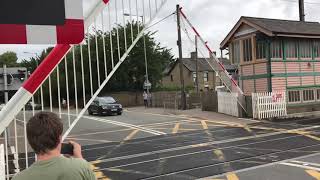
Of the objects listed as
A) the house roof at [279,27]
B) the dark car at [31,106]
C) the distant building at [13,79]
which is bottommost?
the dark car at [31,106]

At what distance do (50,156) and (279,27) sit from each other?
25.3m

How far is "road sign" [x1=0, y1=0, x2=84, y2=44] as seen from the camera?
88.6 inches

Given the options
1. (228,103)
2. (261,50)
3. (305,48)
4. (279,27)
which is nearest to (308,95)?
(305,48)

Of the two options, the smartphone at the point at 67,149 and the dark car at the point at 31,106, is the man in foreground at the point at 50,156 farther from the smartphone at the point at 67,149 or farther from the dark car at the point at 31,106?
the dark car at the point at 31,106

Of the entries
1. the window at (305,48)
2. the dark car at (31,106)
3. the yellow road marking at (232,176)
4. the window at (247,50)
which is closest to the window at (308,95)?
the window at (305,48)

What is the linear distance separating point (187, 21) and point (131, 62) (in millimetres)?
21853

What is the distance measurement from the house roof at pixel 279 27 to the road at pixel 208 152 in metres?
6.63

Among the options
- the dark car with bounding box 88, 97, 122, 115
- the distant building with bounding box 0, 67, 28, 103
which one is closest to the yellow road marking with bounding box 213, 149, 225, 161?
the distant building with bounding box 0, 67, 28, 103

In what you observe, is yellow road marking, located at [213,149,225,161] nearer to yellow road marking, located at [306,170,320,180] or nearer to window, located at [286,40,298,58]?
yellow road marking, located at [306,170,320,180]

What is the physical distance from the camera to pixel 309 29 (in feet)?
91.1

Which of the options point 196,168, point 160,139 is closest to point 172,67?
point 160,139

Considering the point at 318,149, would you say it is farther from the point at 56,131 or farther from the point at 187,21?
the point at 187,21

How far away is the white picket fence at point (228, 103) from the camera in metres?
25.2

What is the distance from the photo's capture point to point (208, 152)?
41.9ft
